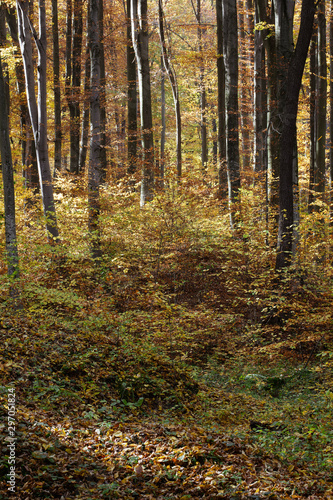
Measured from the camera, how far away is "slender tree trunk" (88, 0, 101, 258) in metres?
10.8

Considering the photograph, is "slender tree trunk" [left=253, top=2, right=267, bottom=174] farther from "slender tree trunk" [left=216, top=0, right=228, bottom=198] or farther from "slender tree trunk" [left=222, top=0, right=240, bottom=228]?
"slender tree trunk" [left=222, top=0, right=240, bottom=228]

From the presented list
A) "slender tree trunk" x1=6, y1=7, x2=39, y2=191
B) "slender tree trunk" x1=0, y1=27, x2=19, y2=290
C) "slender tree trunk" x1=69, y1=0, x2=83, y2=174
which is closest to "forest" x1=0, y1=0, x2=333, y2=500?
"slender tree trunk" x1=0, y1=27, x2=19, y2=290

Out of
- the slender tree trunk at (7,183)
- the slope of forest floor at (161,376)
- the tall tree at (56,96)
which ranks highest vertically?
the tall tree at (56,96)

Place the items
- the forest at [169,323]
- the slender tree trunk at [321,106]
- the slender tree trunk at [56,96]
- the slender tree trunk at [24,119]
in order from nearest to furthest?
the forest at [169,323] < the slender tree trunk at [321,106] < the slender tree trunk at [24,119] < the slender tree trunk at [56,96]

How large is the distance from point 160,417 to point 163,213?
6.04m

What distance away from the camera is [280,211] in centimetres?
879

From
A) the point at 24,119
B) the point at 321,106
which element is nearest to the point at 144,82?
the point at 24,119

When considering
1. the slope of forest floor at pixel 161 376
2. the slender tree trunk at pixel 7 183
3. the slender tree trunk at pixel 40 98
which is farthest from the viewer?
the slender tree trunk at pixel 40 98

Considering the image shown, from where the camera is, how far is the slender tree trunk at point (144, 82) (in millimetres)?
13453

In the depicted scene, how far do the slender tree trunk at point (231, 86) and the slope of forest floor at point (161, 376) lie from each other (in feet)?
5.23

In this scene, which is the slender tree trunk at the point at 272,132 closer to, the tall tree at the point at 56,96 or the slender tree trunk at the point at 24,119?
the tall tree at the point at 56,96

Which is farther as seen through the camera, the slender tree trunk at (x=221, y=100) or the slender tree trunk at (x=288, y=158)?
the slender tree trunk at (x=221, y=100)

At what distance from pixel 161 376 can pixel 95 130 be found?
7.18m

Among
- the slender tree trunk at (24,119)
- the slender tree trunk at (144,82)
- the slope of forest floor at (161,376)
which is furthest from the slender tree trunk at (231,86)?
the slender tree trunk at (24,119)
